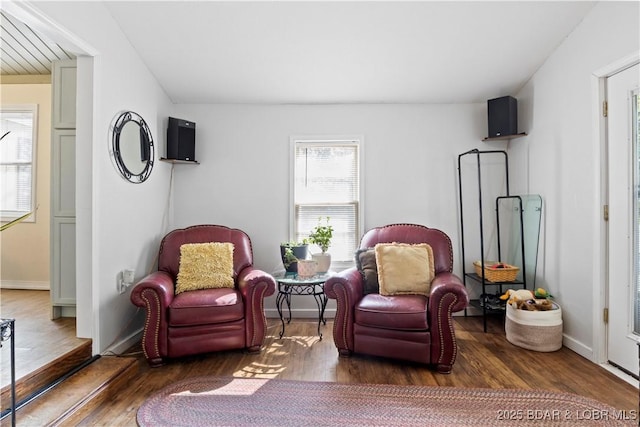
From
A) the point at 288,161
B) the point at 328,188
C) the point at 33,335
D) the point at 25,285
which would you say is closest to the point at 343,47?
the point at 288,161

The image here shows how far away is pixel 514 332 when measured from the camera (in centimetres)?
302

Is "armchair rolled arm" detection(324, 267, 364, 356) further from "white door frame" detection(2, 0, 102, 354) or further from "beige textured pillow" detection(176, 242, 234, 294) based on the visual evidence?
"white door frame" detection(2, 0, 102, 354)

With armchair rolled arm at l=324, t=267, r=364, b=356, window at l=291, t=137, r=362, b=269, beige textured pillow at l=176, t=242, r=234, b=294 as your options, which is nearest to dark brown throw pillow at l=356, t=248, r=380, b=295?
armchair rolled arm at l=324, t=267, r=364, b=356

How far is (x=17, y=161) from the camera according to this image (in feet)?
12.9

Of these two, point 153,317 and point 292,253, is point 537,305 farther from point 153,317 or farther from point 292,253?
point 153,317

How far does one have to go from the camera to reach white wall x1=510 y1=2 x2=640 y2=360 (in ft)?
8.46

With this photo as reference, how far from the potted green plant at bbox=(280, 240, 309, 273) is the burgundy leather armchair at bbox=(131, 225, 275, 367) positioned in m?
0.53

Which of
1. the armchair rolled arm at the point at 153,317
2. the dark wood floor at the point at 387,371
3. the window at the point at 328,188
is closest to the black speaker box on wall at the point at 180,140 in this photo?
the window at the point at 328,188

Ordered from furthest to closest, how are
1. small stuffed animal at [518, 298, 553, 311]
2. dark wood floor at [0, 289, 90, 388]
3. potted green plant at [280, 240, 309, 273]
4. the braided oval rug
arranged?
potted green plant at [280, 240, 309, 273] < small stuffed animal at [518, 298, 553, 311] < dark wood floor at [0, 289, 90, 388] < the braided oval rug

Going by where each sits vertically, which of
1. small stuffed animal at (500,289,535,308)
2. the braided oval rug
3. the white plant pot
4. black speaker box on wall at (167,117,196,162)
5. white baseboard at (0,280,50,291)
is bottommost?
the braided oval rug

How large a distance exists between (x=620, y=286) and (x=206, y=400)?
9.64ft

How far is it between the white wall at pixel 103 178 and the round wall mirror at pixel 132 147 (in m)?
0.07

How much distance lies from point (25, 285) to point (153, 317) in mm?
2441

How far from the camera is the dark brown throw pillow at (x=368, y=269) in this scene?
300 centimetres
